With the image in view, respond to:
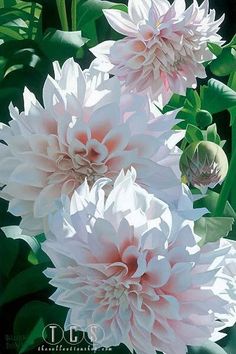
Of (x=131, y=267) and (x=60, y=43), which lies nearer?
(x=131, y=267)

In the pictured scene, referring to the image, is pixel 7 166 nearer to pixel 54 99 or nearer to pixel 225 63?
pixel 54 99

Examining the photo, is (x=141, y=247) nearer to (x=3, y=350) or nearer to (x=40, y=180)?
(x=40, y=180)

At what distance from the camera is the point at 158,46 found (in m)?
0.48

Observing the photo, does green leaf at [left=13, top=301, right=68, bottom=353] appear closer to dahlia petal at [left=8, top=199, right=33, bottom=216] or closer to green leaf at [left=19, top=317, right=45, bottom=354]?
green leaf at [left=19, top=317, right=45, bottom=354]

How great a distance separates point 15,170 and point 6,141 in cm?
2

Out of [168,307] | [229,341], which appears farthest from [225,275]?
[229,341]

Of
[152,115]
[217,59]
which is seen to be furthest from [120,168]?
[217,59]

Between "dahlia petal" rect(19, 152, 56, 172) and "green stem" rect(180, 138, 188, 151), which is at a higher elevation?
"dahlia petal" rect(19, 152, 56, 172)

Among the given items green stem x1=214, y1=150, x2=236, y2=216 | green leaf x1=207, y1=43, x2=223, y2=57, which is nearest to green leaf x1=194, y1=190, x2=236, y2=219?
green stem x1=214, y1=150, x2=236, y2=216

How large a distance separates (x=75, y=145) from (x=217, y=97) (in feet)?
0.62

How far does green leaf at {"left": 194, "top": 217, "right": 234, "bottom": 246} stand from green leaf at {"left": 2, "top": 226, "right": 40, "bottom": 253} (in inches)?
4.7

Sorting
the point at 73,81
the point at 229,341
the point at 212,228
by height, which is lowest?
the point at 229,341

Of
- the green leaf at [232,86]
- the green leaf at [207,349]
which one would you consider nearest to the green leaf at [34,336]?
the green leaf at [207,349]

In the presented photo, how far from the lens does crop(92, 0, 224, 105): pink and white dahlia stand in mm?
472
